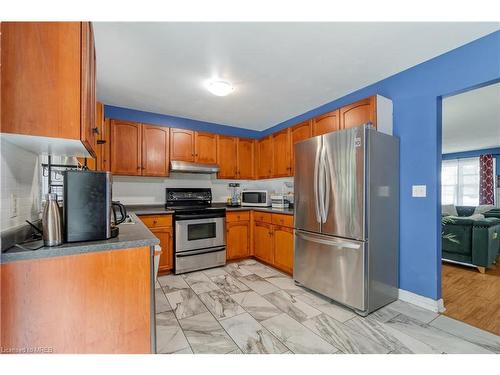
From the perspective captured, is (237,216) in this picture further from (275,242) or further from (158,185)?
(158,185)

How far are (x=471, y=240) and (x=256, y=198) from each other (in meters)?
3.19

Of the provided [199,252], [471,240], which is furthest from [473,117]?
[199,252]

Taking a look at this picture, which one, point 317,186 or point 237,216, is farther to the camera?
point 237,216

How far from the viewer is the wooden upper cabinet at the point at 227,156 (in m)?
4.08

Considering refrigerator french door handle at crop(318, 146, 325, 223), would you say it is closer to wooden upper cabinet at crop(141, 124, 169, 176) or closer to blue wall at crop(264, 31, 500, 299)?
blue wall at crop(264, 31, 500, 299)

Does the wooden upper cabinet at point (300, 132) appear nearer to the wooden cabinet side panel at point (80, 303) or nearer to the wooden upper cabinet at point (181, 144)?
the wooden upper cabinet at point (181, 144)

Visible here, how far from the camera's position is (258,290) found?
266 cm

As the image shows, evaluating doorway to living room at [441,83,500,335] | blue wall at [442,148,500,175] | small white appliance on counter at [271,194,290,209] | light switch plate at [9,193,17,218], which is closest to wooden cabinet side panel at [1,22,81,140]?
light switch plate at [9,193,17,218]

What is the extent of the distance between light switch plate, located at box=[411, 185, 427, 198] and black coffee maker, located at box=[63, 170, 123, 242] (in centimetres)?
265

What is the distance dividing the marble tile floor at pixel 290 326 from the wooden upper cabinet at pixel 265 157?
2064 millimetres

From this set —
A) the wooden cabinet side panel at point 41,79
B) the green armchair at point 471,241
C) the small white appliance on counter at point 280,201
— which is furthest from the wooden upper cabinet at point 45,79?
the green armchair at point 471,241

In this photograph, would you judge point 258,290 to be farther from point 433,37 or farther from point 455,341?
point 433,37

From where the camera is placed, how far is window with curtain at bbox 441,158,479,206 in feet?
24.0

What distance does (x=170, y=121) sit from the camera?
3.72 meters
